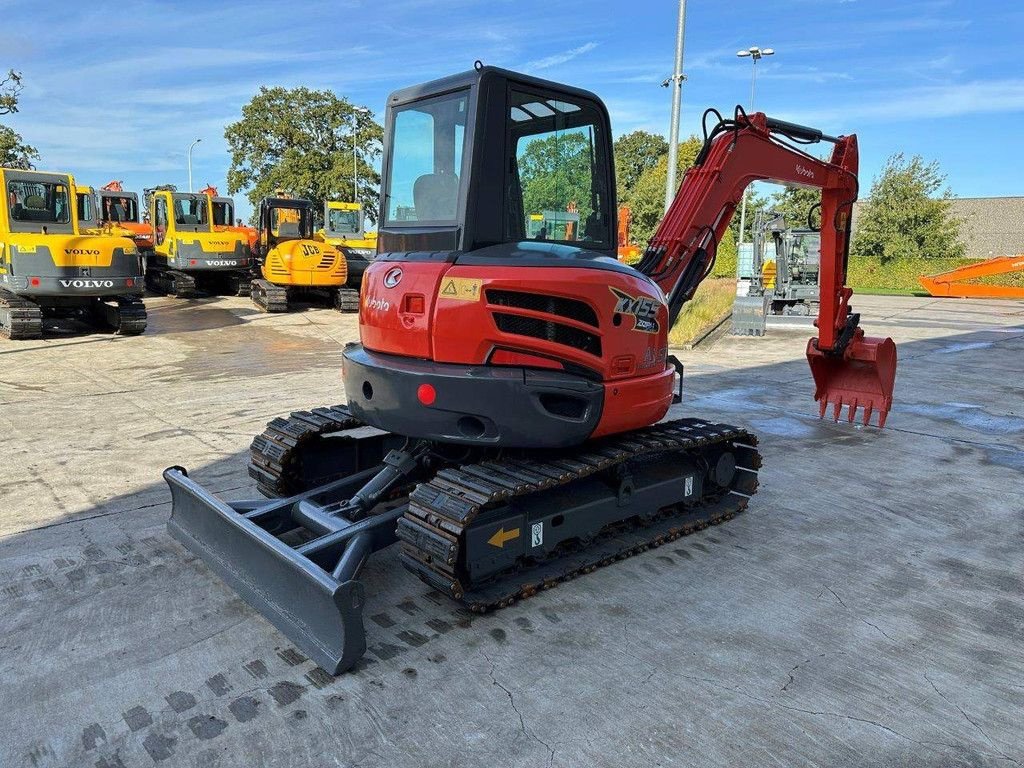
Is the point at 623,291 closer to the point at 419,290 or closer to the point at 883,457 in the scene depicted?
the point at 419,290

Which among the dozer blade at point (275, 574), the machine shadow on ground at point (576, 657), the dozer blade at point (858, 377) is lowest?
the machine shadow on ground at point (576, 657)

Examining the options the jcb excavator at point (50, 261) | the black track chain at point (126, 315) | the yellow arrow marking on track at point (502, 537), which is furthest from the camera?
the black track chain at point (126, 315)

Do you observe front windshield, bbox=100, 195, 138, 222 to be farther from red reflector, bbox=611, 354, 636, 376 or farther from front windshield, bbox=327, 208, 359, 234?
red reflector, bbox=611, 354, 636, 376

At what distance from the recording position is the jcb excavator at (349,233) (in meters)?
19.9

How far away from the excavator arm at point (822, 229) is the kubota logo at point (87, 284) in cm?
1100

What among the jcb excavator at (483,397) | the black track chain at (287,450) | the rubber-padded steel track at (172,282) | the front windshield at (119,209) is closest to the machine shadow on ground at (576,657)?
the jcb excavator at (483,397)

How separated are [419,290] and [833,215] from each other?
532 cm

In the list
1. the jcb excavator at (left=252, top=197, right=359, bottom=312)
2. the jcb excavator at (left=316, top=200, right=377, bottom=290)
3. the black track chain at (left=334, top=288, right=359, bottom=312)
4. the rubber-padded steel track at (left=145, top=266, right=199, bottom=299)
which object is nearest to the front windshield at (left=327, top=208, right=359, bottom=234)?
the jcb excavator at (left=316, top=200, right=377, bottom=290)

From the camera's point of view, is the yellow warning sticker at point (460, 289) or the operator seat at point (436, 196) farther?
the operator seat at point (436, 196)

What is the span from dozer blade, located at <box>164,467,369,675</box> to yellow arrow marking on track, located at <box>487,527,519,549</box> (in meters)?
0.71

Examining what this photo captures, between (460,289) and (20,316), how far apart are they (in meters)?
11.9

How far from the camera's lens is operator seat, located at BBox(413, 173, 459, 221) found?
4.18 metres

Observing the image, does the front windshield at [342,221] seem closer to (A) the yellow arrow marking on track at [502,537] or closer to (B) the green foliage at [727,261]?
(A) the yellow arrow marking on track at [502,537]

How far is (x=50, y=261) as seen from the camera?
501 inches
